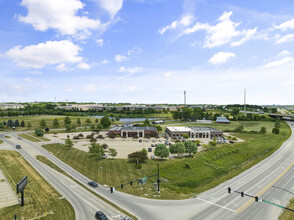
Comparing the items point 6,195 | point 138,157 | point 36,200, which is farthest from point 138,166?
point 6,195

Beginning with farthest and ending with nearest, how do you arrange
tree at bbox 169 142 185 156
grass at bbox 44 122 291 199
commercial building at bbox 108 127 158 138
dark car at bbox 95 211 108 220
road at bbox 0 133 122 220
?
commercial building at bbox 108 127 158 138
tree at bbox 169 142 185 156
grass at bbox 44 122 291 199
road at bbox 0 133 122 220
dark car at bbox 95 211 108 220

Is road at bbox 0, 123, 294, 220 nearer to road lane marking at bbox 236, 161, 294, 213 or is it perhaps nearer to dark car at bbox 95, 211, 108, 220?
road lane marking at bbox 236, 161, 294, 213

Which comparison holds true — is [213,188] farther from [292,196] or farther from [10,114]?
[10,114]

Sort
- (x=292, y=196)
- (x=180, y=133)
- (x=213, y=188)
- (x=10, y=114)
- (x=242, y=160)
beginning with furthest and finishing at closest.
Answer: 1. (x=10, y=114)
2. (x=180, y=133)
3. (x=242, y=160)
4. (x=213, y=188)
5. (x=292, y=196)

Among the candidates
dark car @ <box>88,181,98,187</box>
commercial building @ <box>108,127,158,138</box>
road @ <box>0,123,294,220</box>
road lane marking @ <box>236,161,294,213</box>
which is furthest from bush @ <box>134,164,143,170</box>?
commercial building @ <box>108,127,158,138</box>

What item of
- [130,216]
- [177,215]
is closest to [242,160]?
[177,215]

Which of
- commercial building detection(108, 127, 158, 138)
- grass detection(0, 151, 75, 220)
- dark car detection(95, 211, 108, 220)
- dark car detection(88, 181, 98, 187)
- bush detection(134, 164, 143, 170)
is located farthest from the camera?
commercial building detection(108, 127, 158, 138)

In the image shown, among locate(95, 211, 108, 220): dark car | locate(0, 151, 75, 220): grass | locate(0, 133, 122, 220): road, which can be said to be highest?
locate(95, 211, 108, 220): dark car

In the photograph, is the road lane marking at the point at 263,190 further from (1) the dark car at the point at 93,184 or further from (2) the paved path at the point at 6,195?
(2) the paved path at the point at 6,195
